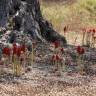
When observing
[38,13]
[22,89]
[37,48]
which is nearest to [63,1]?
[38,13]

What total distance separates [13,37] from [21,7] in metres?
1.21

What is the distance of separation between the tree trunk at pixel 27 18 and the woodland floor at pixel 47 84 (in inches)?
114

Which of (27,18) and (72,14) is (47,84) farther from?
(72,14)

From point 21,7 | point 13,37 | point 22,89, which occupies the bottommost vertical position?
point 22,89

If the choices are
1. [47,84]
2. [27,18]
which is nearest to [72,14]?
[27,18]

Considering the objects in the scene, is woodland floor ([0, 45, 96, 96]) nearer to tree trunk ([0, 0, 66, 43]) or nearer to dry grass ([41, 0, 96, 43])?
tree trunk ([0, 0, 66, 43])

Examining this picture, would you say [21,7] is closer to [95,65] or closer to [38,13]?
[38,13]

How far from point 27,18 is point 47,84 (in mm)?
4707

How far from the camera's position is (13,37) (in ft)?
41.5

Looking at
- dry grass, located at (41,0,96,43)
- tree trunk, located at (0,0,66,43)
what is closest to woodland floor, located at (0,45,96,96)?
tree trunk, located at (0,0,66,43)

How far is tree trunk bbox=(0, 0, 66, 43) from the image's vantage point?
1316cm

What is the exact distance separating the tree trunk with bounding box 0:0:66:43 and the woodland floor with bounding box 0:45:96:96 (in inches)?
114

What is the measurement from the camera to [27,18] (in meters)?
13.5

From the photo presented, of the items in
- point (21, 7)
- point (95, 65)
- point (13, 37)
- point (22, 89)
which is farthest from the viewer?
point (21, 7)
